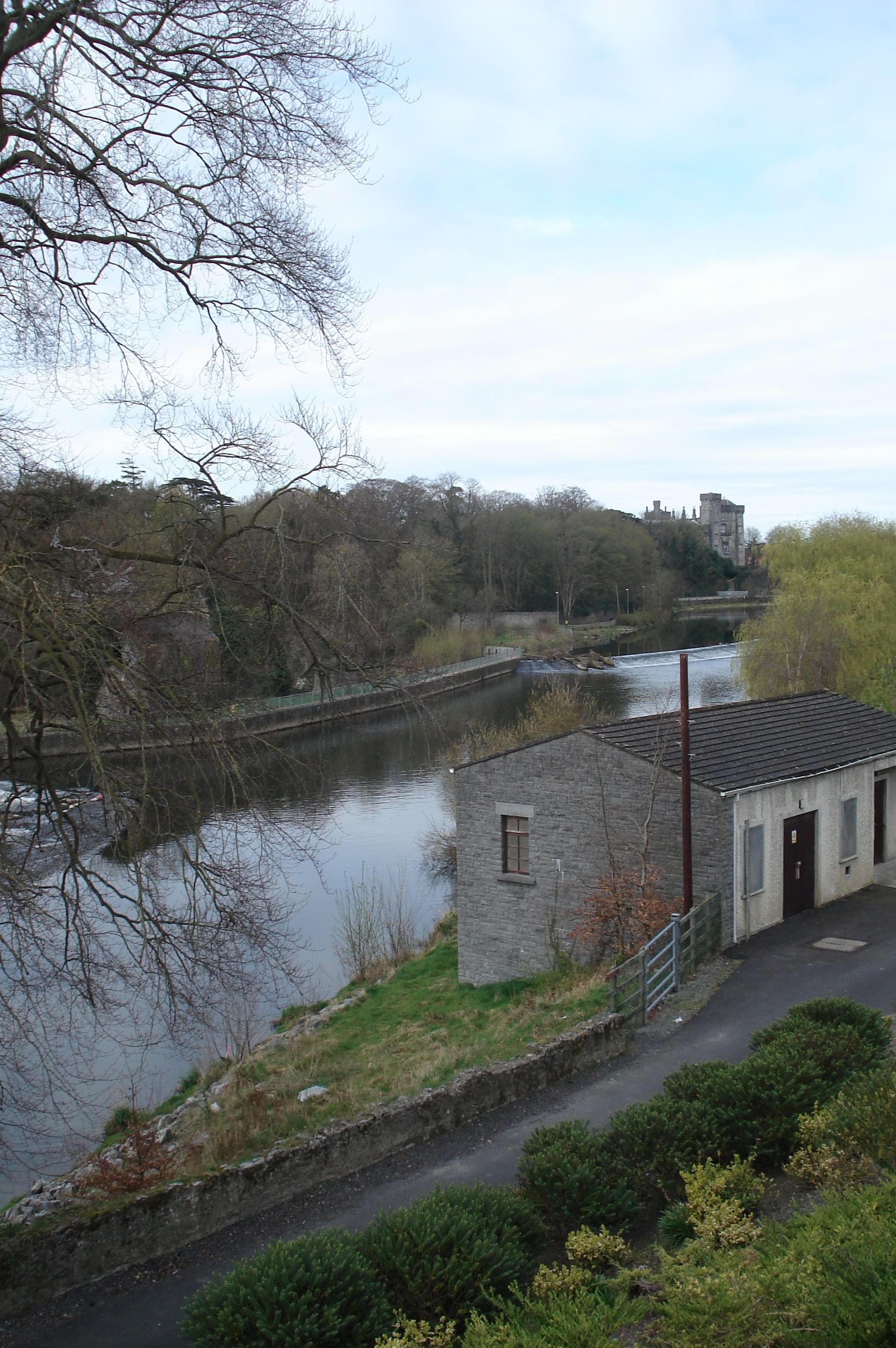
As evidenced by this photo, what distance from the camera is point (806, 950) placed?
49.7 feet

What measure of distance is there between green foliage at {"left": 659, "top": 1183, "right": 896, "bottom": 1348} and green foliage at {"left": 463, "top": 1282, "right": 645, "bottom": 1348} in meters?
0.25

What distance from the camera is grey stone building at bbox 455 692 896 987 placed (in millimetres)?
16000

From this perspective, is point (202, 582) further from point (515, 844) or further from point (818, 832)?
point (818, 832)

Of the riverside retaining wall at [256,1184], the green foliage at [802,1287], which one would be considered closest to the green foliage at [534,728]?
the riverside retaining wall at [256,1184]

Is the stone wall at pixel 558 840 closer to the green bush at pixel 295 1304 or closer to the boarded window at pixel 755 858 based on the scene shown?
the boarded window at pixel 755 858

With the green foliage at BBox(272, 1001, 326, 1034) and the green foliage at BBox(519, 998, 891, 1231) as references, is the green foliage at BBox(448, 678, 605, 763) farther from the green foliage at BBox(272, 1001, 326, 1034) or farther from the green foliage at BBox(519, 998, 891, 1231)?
A: the green foliage at BBox(519, 998, 891, 1231)

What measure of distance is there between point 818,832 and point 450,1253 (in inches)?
521

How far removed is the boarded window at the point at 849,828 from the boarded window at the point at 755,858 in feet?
9.33

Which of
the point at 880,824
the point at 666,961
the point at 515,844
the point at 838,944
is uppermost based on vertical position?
the point at 515,844

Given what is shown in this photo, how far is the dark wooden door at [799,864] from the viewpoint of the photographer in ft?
55.8

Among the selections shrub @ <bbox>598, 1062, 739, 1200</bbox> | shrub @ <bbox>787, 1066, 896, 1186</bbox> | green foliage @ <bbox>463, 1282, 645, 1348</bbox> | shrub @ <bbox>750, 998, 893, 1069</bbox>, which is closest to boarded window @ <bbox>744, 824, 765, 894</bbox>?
shrub @ <bbox>750, 998, 893, 1069</bbox>

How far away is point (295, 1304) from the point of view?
5.52 meters

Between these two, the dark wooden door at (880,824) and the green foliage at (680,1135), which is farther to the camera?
the dark wooden door at (880,824)

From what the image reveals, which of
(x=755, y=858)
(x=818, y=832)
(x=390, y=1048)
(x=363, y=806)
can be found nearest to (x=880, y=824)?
(x=818, y=832)
